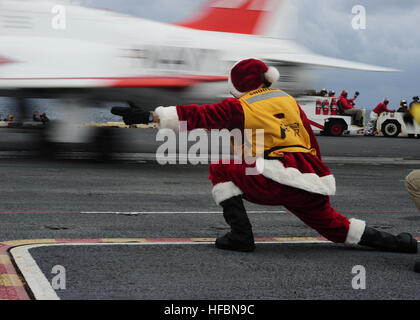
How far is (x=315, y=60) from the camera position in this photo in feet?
51.1

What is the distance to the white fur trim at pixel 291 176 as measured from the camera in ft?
17.4

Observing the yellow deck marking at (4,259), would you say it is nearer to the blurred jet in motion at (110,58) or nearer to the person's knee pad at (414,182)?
the person's knee pad at (414,182)

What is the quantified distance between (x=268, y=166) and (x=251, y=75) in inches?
32.2

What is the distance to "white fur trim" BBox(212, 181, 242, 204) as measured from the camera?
5.46 m

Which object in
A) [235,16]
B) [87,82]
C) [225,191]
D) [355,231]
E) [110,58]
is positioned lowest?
[355,231]

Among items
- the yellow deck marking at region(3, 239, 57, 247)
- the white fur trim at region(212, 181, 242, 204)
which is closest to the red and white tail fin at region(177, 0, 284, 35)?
the yellow deck marking at region(3, 239, 57, 247)

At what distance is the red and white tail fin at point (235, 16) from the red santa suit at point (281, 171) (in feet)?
36.0

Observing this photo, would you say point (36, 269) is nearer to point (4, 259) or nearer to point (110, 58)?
point (4, 259)

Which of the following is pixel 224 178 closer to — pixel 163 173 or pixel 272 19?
pixel 163 173

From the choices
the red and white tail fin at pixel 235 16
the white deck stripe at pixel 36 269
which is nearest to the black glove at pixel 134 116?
the white deck stripe at pixel 36 269

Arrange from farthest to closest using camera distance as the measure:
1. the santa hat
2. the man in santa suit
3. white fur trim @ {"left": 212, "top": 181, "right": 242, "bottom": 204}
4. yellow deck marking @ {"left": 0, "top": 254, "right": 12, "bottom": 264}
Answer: the santa hat < white fur trim @ {"left": 212, "top": 181, "right": 242, "bottom": 204} < the man in santa suit < yellow deck marking @ {"left": 0, "top": 254, "right": 12, "bottom": 264}

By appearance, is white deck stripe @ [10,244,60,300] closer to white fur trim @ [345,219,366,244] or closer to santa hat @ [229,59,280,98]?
santa hat @ [229,59,280,98]

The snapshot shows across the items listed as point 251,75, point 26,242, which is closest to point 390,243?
point 251,75
